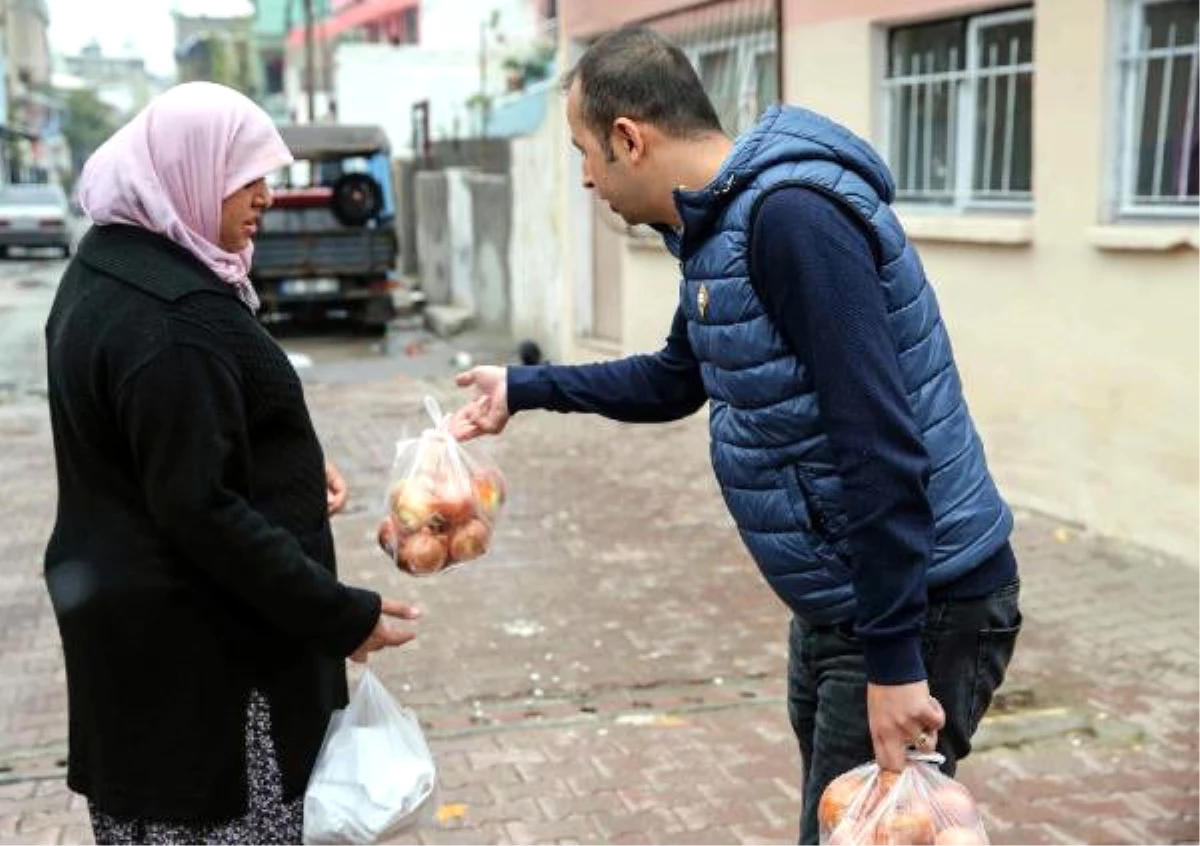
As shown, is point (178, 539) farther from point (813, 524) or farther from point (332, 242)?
point (332, 242)

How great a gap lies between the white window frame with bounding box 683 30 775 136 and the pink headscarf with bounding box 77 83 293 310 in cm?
746

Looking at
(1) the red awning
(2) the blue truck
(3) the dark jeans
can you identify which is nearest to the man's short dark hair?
(3) the dark jeans

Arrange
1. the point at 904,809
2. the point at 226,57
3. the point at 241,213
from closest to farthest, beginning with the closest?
the point at 904,809 → the point at 241,213 → the point at 226,57

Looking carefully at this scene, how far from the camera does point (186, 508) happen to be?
7.06 ft

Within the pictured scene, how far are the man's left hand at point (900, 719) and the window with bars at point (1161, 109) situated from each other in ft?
15.6

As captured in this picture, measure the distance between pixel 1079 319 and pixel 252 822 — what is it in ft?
17.0

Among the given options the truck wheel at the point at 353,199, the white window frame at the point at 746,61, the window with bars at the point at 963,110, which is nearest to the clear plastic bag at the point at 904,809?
the window with bars at the point at 963,110

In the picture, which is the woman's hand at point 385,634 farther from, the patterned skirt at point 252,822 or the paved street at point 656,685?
the paved street at point 656,685

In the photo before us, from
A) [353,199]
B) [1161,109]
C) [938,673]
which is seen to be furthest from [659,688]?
[353,199]

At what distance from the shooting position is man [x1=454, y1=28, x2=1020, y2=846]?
77.5 inches

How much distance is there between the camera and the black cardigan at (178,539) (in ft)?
7.09

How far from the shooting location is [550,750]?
4426 millimetres

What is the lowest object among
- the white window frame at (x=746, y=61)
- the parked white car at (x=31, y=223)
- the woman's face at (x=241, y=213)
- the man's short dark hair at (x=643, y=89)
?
→ the parked white car at (x=31, y=223)

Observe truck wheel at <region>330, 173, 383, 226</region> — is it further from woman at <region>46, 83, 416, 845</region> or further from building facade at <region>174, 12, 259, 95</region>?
building facade at <region>174, 12, 259, 95</region>
